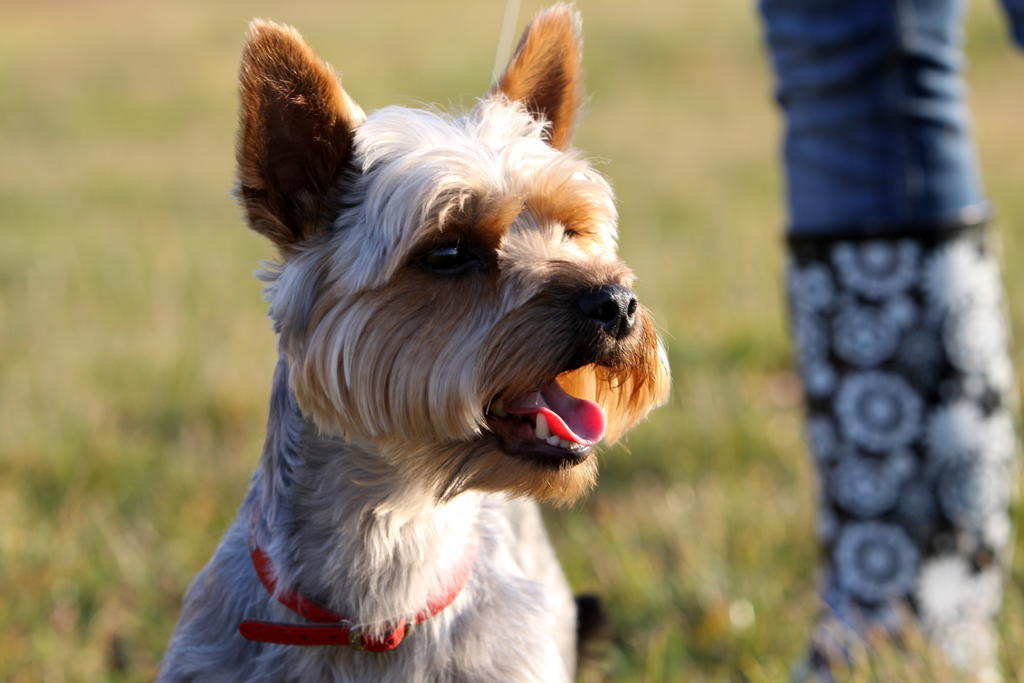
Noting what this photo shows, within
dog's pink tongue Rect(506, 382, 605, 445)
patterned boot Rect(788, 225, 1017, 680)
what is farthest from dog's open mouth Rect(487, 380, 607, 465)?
patterned boot Rect(788, 225, 1017, 680)

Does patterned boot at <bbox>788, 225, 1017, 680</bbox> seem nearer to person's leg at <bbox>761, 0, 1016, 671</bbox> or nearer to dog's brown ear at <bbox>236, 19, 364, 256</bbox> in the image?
person's leg at <bbox>761, 0, 1016, 671</bbox>

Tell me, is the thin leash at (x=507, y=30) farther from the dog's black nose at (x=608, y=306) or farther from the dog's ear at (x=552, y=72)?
the dog's black nose at (x=608, y=306)

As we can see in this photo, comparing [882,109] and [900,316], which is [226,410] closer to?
[900,316]

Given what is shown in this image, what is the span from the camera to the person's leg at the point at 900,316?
3018mm

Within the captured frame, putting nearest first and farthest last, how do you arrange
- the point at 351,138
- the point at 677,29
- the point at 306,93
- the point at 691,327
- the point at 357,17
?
the point at 306,93 → the point at 351,138 → the point at 691,327 → the point at 677,29 → the point at 357,17

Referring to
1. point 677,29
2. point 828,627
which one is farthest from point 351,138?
point 677,29

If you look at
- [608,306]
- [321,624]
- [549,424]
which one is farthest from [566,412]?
[321,624]

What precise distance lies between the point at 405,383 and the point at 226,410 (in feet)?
8.67

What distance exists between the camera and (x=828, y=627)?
3061mm

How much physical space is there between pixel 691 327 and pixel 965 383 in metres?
2.77

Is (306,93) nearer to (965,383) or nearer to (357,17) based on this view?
(965,383)

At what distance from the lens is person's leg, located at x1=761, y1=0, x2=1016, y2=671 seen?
119 inches

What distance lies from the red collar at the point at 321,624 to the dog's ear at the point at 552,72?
1053 millimetres

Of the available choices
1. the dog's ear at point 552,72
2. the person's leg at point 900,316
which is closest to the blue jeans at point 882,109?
the person's leg at point 900,316
